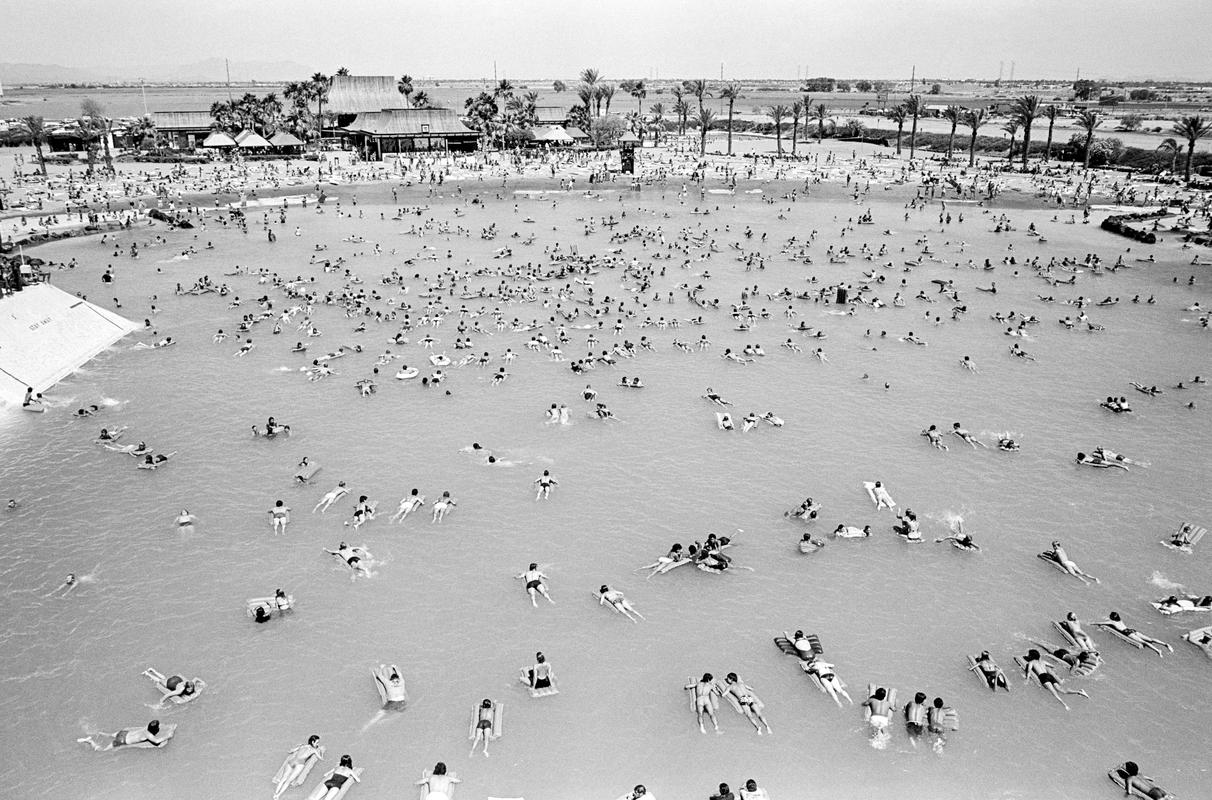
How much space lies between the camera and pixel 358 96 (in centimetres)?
9662

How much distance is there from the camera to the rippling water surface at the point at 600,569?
12.9 m

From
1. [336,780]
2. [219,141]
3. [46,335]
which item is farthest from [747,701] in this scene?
[219,141]

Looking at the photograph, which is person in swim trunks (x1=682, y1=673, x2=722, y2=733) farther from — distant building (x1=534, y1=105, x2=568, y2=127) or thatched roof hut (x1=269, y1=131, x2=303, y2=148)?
distant building (x1=534, y1=105, x2=568, y2=127)

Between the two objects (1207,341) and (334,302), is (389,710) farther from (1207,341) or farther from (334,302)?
(1207,341)

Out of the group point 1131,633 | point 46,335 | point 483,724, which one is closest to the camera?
point 483,724

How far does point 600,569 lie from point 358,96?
93905mm

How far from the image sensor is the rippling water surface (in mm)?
12906

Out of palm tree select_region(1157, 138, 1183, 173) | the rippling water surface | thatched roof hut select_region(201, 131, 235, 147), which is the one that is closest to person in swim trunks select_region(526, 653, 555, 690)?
the rippling water surface

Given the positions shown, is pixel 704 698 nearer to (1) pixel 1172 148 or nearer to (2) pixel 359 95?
(1) pixel 1172 148

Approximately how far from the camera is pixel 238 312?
34.8 metres

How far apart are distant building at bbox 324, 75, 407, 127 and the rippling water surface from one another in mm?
72711

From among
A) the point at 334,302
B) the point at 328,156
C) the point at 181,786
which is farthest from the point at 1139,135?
the point at 181,786

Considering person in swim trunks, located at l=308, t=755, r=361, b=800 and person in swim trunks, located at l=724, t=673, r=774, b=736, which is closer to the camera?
person in swim trunks, located at l=308, t=755, r=361, b=800

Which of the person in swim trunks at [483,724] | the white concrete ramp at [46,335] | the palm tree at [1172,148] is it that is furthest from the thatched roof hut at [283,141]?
the palm tree at [1172,148]
